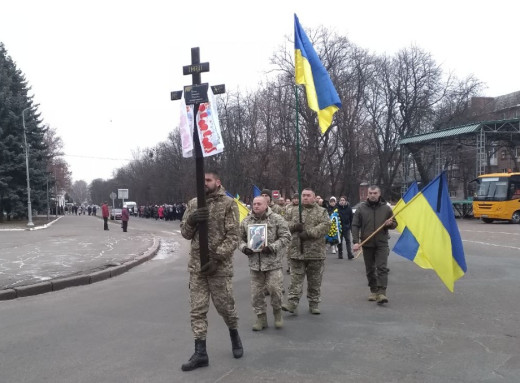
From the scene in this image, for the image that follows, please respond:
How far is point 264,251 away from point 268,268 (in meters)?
0.23

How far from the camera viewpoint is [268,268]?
577 cm

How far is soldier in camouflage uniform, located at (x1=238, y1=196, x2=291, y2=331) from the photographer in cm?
574

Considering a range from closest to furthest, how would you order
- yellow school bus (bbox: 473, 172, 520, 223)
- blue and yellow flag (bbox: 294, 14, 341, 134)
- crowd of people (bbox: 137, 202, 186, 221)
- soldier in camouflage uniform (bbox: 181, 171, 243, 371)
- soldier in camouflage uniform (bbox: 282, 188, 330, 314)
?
soldier in camouflage uniform (bbox: 181, 171, 243, 371), soldier in camouflage uniform (bbox: 282, 188, 330, 314), blue and yellow flag (bbox: 294, 14, 341, 134), yellow school bus (bbox: 473, 172, 520, 223), crowd of people (bbox: 137, 202, 186, 221)

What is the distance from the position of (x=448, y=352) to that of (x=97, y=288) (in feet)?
22.0

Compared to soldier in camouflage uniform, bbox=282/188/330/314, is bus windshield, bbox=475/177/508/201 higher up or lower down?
higher up

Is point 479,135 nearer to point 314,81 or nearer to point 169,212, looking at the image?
point 169,212

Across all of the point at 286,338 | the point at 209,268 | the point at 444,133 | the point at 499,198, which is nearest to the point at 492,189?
the point at 499,198

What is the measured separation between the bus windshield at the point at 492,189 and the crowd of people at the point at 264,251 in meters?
23.6

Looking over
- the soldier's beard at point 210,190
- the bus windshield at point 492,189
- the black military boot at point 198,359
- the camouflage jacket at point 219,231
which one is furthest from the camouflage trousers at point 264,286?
the bus windshield at point 492,189

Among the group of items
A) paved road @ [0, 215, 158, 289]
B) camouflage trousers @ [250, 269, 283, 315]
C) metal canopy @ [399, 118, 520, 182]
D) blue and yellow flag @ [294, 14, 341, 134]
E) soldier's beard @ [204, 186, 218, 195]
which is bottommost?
paved road @ [0, 215, 158, 289]

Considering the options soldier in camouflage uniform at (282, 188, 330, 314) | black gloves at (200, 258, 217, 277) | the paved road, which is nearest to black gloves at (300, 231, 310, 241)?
soldier in camouflage uniform at (282, 188, 330, 314)

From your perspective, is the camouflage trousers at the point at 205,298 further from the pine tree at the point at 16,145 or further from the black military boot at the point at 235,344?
the pine tree at the point at 16,145

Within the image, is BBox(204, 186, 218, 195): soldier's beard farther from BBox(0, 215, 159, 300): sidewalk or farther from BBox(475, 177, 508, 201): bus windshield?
BBox(475, 177, 508, 201): bus windshield

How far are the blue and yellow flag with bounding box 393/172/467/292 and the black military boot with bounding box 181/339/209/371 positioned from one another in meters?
4.25
